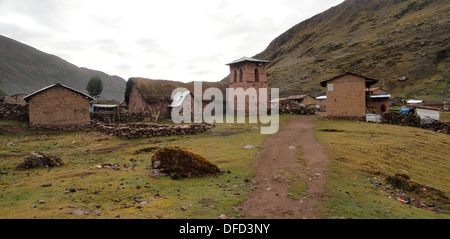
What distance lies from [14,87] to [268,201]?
167 metres

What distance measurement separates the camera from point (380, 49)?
87.4 meters

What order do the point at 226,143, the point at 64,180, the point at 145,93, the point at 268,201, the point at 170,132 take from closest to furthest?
the point at 268,201, the point at 64,180, the point at 226,143, the point at 170,132, the point at 145,93

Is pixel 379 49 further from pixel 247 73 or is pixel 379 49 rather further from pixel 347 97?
pixel 347 97

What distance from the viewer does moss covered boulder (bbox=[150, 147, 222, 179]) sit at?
1011cm

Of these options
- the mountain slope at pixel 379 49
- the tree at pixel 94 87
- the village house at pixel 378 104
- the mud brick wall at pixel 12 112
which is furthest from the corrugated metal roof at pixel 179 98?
the tree at pixel 94 87

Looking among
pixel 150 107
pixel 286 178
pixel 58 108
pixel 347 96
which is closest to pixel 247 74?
pixel 150 107

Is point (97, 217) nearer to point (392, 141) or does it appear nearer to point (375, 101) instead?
point (392, 141)

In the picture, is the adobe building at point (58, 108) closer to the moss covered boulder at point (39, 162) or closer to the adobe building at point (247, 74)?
the moss covered boulder at point (39, 162)

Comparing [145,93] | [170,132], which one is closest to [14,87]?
[145,93]

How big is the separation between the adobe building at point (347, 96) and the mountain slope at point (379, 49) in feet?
109

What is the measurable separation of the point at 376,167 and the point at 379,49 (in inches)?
3569

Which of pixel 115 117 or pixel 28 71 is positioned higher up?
pixel 28 71
